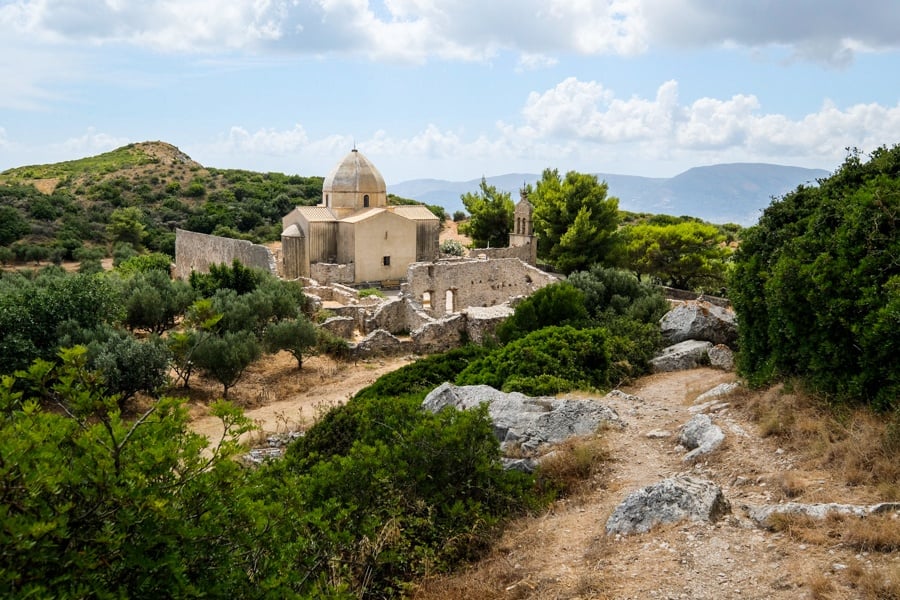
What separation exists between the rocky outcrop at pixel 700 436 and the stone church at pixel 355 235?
24602 mm

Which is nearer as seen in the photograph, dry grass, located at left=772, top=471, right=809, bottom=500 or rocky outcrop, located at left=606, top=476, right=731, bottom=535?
rocky outcrop, located at left=606, top=476, right=731, bottom=535

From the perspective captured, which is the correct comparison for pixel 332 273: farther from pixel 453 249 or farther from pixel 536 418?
pixel 536 418

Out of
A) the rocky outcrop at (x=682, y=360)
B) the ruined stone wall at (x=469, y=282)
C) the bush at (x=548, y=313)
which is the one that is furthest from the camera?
the ruined stone wall at (x=469, y=282)

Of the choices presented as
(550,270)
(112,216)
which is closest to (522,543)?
(550,270)

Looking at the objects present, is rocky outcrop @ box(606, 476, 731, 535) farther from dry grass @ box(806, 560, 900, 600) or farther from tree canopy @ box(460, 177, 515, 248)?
tree canopy @ box(460, 177, 515, 248)

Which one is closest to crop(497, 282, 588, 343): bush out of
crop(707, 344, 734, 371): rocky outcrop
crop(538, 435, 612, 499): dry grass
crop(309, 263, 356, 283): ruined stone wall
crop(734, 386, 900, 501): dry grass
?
crop(707, 344, 734, 371): rocky outcrop

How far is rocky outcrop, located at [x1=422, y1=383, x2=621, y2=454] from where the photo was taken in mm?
9641

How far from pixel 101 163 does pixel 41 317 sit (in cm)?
7158

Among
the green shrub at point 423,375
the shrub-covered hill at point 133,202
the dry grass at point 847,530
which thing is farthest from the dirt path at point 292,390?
the shrub-covered hill at point 133,202

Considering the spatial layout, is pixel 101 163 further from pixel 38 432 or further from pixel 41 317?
pixel 38 432

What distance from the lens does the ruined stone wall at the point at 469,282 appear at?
25.9 metres

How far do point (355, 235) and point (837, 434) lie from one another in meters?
27.0

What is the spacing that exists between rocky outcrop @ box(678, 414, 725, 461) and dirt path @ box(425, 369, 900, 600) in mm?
117

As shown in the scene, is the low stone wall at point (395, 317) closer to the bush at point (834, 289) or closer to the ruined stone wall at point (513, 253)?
the ruined stone wall at point (513, 253)
